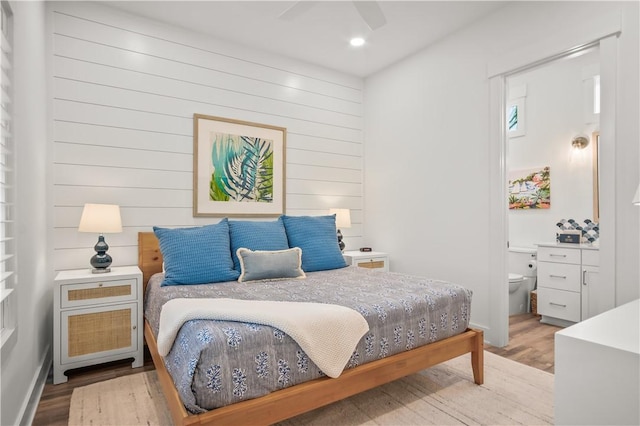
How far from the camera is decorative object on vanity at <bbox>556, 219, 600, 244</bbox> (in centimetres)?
372

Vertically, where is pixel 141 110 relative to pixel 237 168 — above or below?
A: above

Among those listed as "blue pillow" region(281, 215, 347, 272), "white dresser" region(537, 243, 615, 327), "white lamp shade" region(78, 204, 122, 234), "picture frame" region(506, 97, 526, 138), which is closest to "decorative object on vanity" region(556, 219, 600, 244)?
"white dresser" region(537, 243, 615, 327)

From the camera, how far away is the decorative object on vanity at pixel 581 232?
146 inches

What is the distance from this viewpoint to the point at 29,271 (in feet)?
6.87

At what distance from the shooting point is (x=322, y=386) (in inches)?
68.1

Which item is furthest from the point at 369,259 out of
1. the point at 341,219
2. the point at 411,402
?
the point at 411,402

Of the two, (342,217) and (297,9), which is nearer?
(297,9)

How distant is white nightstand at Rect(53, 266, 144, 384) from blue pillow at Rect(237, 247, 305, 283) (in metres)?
0.78

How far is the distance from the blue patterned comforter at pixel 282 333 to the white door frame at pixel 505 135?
0.92 meters

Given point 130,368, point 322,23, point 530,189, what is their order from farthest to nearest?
point 530,189 < point 322,23 < point 130,368

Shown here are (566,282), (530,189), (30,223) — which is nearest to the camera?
(30,223)

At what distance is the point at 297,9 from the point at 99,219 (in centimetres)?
207

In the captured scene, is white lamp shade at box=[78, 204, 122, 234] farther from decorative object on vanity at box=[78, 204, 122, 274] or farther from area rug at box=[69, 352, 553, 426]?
area rug at box=[69, 352, 553, 426]

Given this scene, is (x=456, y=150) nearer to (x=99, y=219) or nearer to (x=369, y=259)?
(x=369, y=259)
